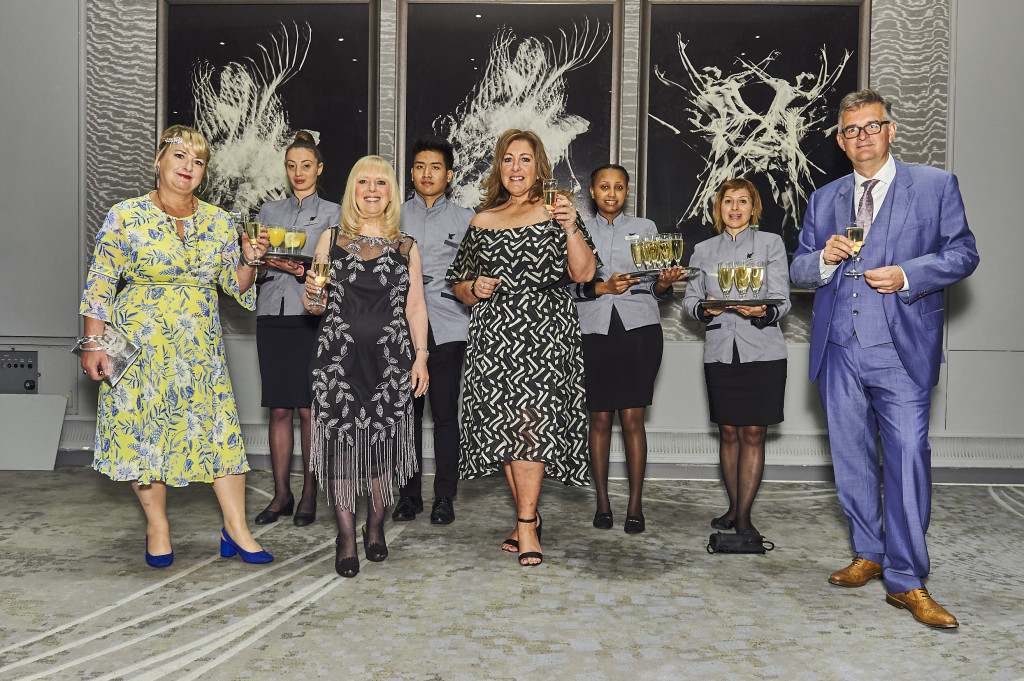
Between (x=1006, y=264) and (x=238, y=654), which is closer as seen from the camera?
(x=238, y=654)

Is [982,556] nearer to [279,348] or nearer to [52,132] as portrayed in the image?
[279,348]

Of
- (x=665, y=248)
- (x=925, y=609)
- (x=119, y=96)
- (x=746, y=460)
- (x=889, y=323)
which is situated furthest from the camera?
(x=119, y=96)

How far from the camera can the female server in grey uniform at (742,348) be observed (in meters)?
3.96

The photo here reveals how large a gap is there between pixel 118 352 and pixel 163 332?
18 cm

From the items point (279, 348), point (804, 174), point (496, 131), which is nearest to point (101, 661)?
point (279, 348)

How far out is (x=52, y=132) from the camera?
5.81 m

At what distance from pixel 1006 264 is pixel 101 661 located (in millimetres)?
5655

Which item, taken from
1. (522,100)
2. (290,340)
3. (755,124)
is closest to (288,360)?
(290,340)

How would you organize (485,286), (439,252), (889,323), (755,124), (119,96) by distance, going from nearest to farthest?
(889,323) → (485,286) → (439,252) → (755,124) → (119,96)

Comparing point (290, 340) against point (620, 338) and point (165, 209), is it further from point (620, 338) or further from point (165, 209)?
point (620, 338)

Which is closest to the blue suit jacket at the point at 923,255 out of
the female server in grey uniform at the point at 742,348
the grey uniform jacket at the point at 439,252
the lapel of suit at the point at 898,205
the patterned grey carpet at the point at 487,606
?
the lapel of suit at the point at 898,205

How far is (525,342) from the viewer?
3.64 meters

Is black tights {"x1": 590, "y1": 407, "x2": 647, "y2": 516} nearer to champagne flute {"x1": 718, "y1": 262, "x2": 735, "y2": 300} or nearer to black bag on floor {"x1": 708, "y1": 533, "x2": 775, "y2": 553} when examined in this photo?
black bag on floor {"x1": 708, "y1": 533, "x2": 775, "y2": 553}

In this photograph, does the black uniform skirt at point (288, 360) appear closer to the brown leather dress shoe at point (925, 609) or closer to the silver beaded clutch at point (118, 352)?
the silver beaded clutch at point (118, 352)
